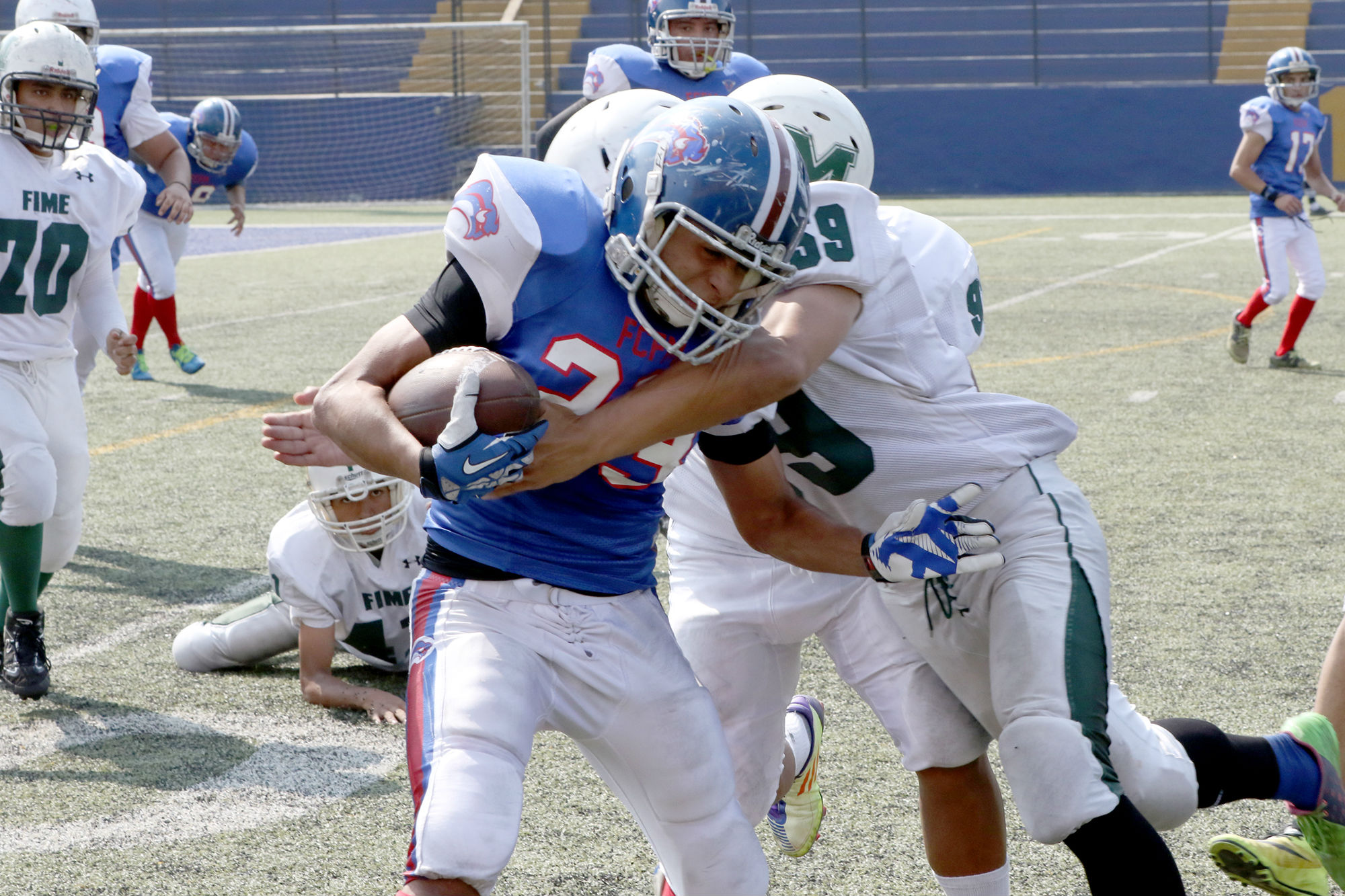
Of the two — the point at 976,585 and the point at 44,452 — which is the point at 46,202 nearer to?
the point at 44,452

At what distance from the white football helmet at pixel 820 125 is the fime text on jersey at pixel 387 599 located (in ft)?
5.91

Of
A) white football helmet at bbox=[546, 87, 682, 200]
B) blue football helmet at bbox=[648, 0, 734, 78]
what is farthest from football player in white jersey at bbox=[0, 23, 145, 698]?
blue football helmet at bbox=[648, 0, 734, 78]

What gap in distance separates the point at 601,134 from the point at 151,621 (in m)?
2.69

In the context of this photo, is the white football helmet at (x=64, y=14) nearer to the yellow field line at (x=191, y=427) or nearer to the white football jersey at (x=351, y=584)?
the yellow field line at (x=191, y=427)

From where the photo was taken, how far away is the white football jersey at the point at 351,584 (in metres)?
3.88

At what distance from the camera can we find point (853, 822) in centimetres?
312

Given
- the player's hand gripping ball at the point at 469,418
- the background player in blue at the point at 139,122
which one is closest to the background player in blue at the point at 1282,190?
the background player in blue at the point at 139,122

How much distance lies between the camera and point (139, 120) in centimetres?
727

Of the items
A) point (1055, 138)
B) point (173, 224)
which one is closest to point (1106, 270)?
point (173, 224)

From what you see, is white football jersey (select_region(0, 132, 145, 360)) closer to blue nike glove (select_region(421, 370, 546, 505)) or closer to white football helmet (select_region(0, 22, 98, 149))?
white football helmet (select_region(0, 22, 98, 149))

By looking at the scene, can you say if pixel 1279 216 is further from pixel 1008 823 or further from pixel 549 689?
pixel 549 689

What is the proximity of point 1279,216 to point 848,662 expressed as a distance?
721 centimetres

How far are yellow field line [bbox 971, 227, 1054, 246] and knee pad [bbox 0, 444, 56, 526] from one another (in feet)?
42.0

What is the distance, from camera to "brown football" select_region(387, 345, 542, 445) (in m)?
1.99
